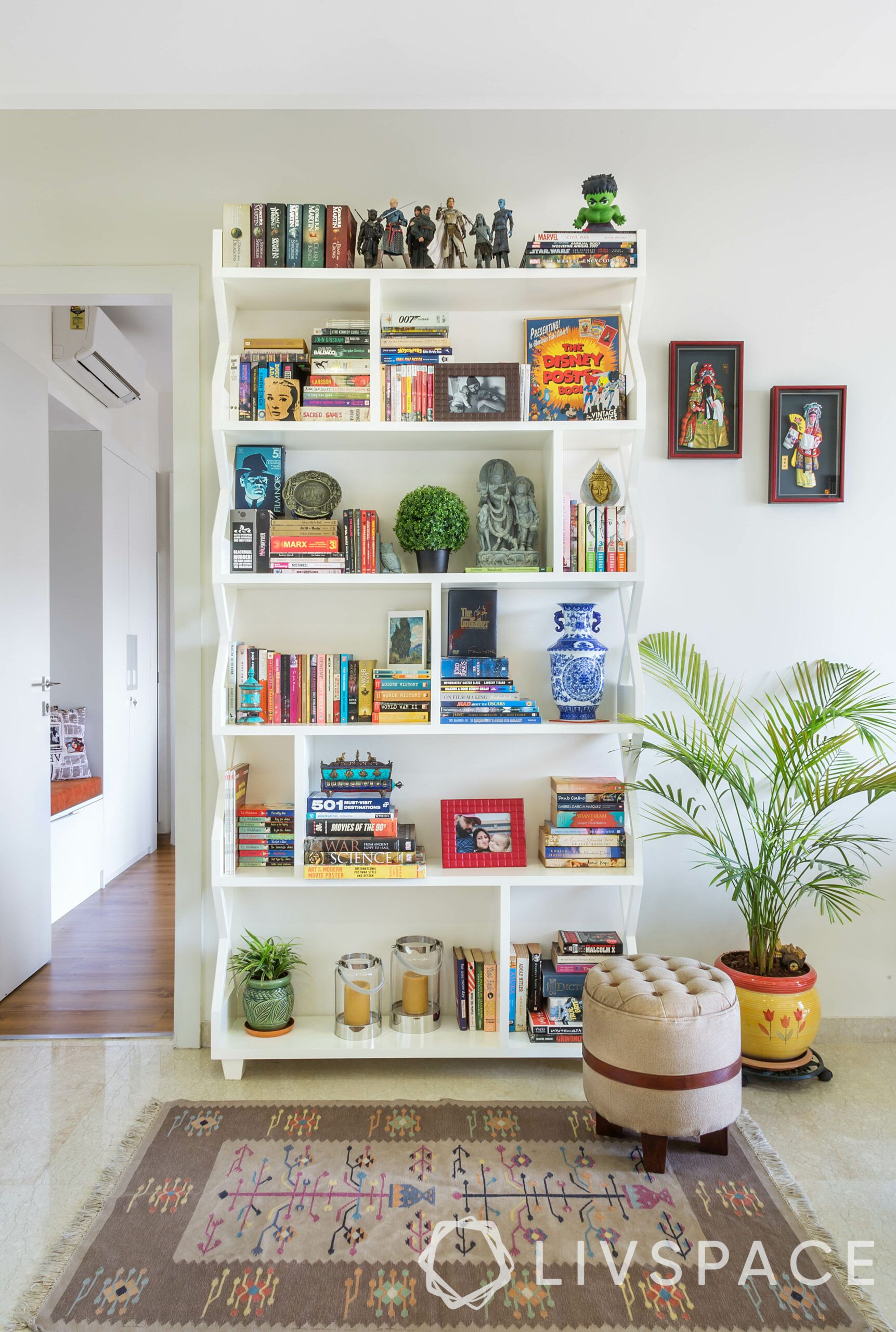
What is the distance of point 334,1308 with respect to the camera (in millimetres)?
1585

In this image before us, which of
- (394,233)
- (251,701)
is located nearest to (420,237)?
(394,233)

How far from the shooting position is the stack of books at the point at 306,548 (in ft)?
8.15

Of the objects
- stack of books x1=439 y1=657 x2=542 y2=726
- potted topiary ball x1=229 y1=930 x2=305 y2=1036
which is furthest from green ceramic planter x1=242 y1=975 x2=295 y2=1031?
stack of books x1=439 y1=657 x2=542 y2=726

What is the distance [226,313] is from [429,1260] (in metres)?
2.28

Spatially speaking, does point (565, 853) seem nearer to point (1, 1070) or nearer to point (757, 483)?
point (757, 483)

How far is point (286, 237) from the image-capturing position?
2.46 m

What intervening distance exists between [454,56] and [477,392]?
0.91 meters

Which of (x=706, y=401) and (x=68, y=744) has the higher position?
(x=706, y=401)

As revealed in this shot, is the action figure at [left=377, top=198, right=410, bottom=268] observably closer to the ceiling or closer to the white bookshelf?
the white bookshelf

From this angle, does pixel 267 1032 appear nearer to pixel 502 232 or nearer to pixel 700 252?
pixel 502 232

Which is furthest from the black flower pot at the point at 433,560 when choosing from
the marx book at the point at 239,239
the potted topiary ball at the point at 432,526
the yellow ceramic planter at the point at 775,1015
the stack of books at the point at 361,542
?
the yellow ceramic planter at the point at 775,1015

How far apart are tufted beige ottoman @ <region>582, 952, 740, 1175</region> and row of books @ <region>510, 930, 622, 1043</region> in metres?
0.39

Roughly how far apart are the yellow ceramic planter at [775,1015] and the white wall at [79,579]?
3500mm

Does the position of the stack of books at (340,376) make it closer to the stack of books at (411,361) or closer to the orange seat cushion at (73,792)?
the stack of books at (411,361)
